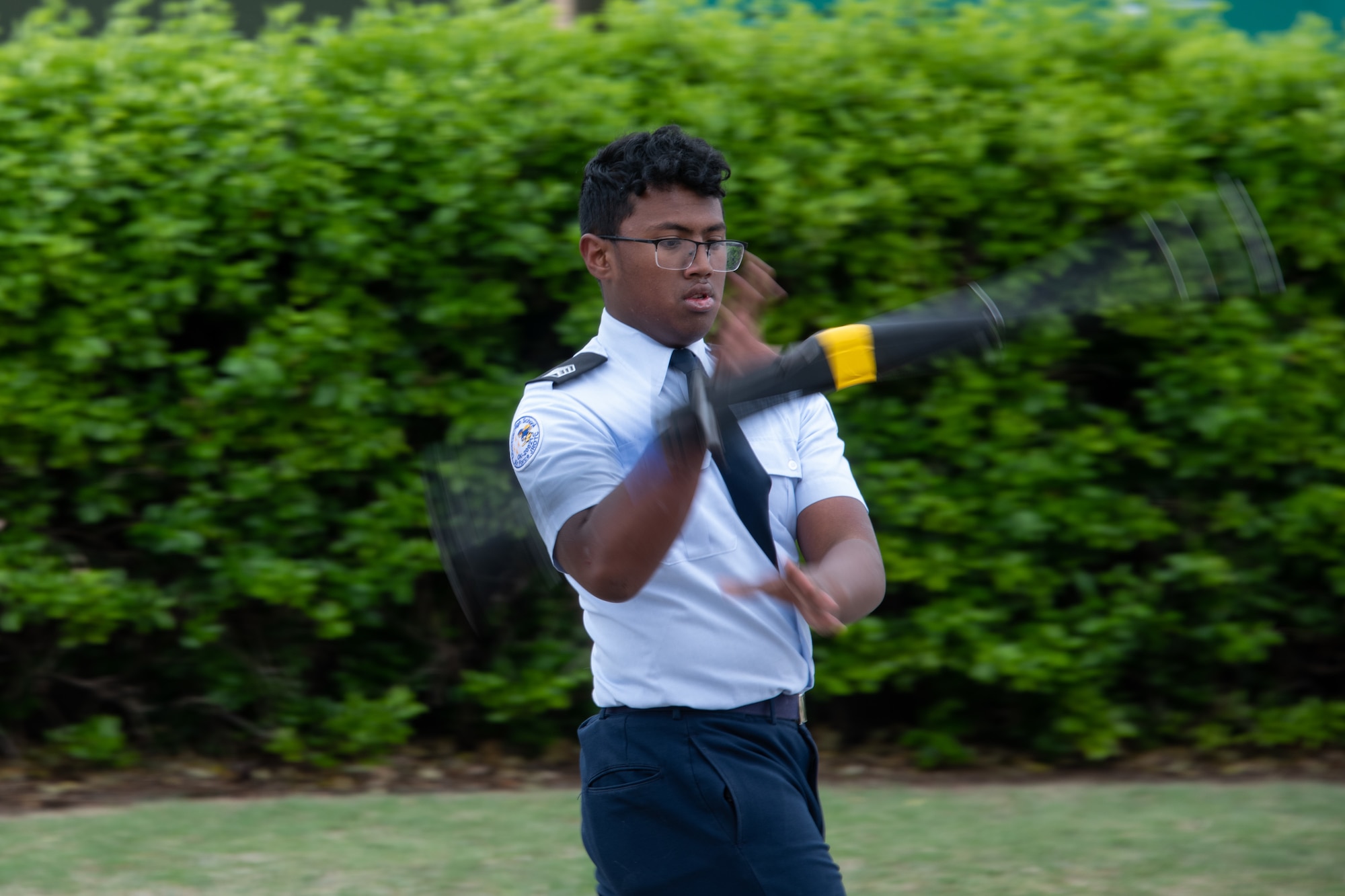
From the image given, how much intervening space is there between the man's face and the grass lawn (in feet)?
8.05

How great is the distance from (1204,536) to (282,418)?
3586mm

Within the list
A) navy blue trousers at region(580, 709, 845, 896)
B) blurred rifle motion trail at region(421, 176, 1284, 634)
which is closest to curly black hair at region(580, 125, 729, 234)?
blurred rifle motion trail at region(421, 176, 1284, 634)

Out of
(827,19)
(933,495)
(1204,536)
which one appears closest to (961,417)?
(933,495)

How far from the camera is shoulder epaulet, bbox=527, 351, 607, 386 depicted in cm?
243

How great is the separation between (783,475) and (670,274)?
0.41m

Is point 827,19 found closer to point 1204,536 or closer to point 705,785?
point 1204,536

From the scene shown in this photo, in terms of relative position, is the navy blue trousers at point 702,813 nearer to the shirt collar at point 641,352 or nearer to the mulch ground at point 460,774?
the shirt collar at point 641,352

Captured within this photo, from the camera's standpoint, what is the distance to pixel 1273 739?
5.66m

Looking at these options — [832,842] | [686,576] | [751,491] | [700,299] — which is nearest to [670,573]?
[686,576]

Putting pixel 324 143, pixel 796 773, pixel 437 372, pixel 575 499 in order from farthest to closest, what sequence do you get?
pixel 437 372 → pixel 324 143 → pixel 796 773 → pixel 575 499

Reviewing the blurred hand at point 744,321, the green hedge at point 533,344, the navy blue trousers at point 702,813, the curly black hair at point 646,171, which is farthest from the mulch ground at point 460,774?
the blurred hand at point 744,321

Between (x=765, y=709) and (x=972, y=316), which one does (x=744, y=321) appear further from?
(x=765, y=709)

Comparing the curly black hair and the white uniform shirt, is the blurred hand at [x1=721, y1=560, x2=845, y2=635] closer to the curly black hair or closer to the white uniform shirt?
the white uniform shirt

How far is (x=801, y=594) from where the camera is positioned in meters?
2.04
